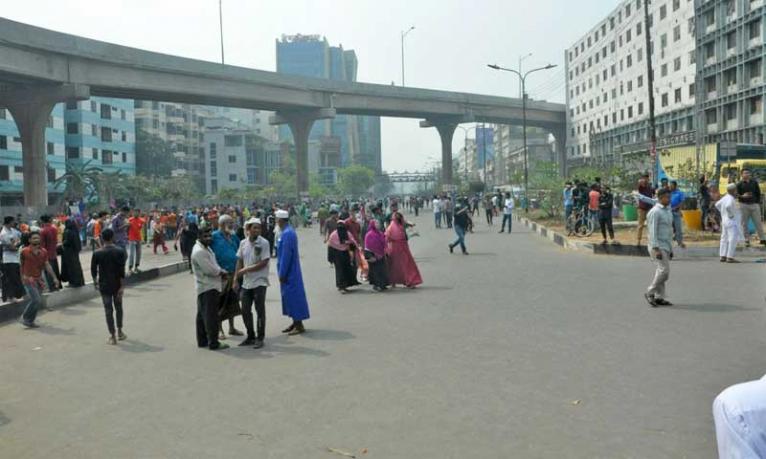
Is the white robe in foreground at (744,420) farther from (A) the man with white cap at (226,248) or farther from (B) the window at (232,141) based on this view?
(B) the window at (232,141)

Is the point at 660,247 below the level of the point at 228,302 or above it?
above

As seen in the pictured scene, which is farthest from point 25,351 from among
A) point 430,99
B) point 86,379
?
point 430,99

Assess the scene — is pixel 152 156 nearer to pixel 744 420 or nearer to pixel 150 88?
pixel 150 88

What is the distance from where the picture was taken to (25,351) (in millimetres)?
8430

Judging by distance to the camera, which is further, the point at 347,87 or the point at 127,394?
the point at 347,87

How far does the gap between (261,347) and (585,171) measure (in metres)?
26.4

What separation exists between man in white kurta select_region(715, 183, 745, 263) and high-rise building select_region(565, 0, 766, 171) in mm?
16053

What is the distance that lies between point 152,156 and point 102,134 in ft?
37.2

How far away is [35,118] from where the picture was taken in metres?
39.9

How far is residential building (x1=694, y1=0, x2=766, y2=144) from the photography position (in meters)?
44.2

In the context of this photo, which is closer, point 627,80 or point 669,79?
Result: point 669,79


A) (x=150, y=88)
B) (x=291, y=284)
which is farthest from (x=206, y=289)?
(x=150, y=88)

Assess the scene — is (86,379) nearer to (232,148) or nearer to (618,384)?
(618,384)

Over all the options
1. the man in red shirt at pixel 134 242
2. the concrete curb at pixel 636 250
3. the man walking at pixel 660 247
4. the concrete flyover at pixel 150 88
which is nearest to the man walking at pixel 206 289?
the man walking at pixel 660 247
